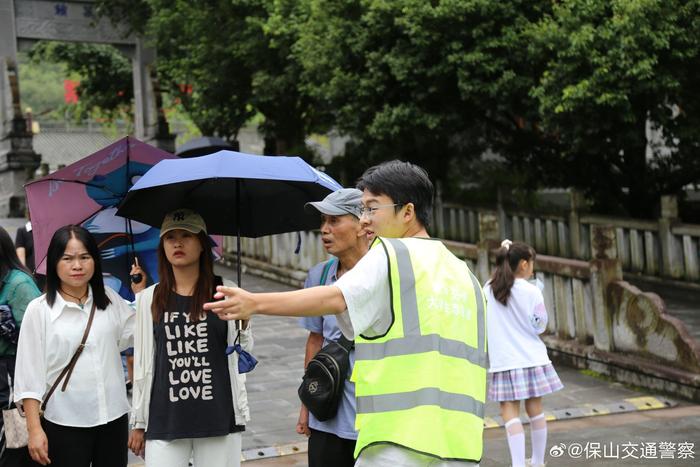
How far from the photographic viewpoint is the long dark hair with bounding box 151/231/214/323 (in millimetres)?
4215

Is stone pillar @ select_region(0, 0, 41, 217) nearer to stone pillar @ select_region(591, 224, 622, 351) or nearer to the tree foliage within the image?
the tree foliage

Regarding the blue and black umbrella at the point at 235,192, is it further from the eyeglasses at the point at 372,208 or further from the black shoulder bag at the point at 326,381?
the eyeglasses at the point at 372,208

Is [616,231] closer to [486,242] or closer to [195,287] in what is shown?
[486,242]

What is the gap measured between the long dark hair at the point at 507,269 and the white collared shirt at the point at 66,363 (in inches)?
122

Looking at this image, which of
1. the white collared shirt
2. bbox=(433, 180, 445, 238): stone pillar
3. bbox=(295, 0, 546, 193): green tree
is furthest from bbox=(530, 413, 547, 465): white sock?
bbox=(433, 180, 445, 238): stone pillar

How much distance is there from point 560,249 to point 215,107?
856 centimetres

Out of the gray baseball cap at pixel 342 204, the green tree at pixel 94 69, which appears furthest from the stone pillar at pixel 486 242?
the green tree at pixel 94 69

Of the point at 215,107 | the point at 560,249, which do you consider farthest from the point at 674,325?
the point at 215,107

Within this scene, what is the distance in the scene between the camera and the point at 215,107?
2130 cm

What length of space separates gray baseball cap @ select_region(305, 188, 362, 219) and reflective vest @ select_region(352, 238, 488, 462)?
3.87 ft

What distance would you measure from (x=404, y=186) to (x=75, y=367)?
6.58 ft

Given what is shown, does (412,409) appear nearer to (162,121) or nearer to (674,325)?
Answer: (674,325)

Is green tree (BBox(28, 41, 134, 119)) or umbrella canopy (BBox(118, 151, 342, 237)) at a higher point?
green tree (BBox(28, 41, 134, 119))

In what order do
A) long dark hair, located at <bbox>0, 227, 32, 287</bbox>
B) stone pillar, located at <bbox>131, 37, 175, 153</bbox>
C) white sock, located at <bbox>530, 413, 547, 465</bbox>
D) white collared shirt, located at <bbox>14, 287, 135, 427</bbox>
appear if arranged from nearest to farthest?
white collared shirt, located at <bbox>14, 287, 135, 427</bbox>
long dark hair, located at <bbox>0, 227, 32, 287</bbox>
white sock, located at <bbox>530, 413, 547, 465</bbox>
stone pillar, located at <bbox>131, 37, 175, 153</bbox>
